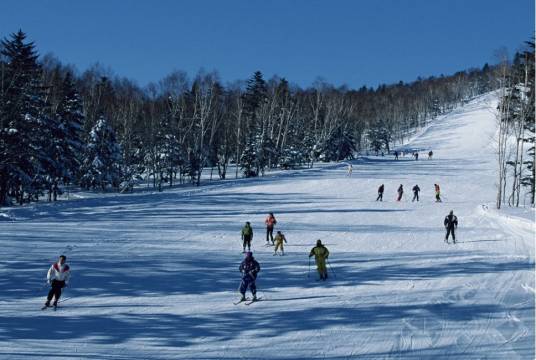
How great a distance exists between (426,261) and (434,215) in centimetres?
1271

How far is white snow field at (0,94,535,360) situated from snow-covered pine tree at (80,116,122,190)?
13563 mm

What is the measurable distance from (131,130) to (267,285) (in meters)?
43.9

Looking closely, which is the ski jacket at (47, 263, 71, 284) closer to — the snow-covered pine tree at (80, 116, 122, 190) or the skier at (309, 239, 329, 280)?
the skier at (309, 239, 329, 280)

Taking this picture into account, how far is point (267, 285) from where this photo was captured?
50.8ft

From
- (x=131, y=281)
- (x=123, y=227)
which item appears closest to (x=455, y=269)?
(x=131, y=281)

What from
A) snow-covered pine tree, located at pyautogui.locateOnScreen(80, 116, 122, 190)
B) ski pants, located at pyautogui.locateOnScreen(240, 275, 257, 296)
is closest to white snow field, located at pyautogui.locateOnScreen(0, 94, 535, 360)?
ski pants, located at pyautogui.locateOnScreen(240, 275, 257, 296)

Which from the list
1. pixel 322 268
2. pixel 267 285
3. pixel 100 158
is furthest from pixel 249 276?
pixel 100 158

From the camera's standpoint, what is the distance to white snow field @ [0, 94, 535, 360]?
35.0 ft

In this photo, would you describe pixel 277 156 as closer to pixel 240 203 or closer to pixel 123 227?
pixel 240 203

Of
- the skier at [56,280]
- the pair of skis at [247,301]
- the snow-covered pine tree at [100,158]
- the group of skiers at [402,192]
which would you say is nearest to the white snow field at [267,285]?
the pair of skis at [247,301]

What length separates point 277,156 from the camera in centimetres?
6506

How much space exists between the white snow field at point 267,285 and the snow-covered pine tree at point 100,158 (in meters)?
13.6

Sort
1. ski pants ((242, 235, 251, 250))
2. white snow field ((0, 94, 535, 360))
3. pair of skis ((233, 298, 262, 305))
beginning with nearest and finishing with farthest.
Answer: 1. white snow field ((0, 94, 535, 360))
2. pair of skis ((233, 298, 262, 305))
3. ski pants ((242, 235, 251, 250))

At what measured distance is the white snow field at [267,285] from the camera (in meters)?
10.7
